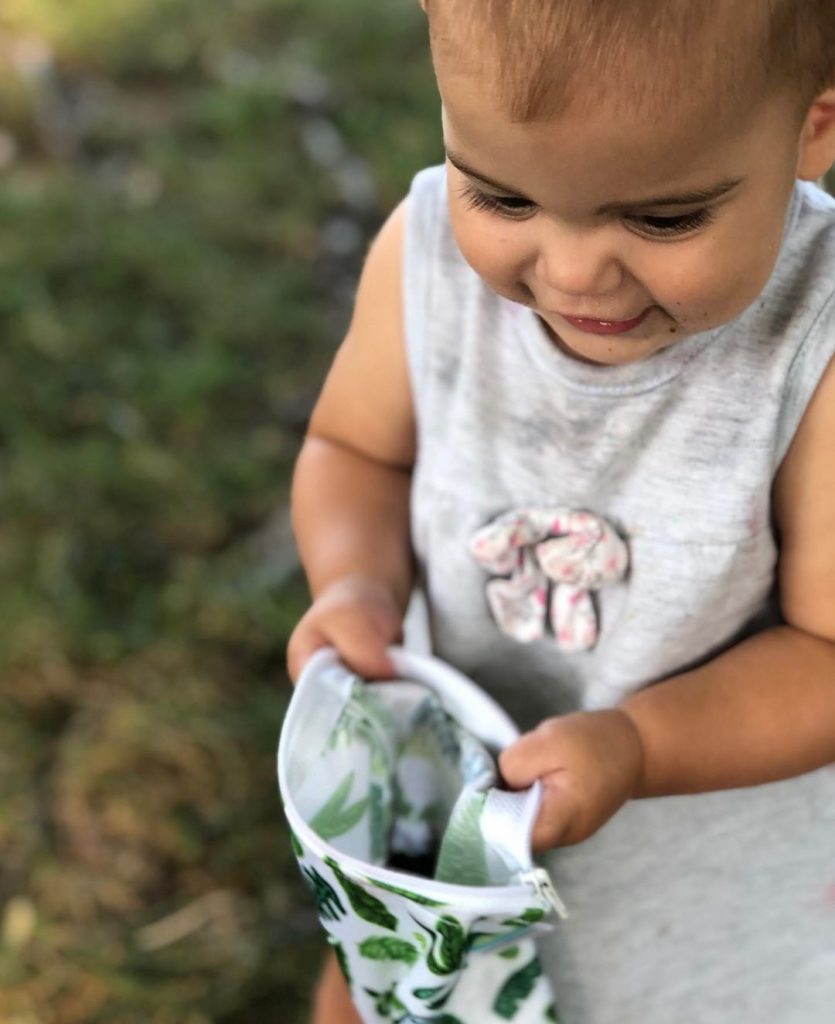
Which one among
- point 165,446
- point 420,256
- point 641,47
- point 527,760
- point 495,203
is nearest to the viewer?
point 641,47

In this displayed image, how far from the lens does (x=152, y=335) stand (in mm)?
1983

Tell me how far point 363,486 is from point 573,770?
1.04 feet

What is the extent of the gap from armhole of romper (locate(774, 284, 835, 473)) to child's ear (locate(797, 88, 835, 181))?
0.10 meters

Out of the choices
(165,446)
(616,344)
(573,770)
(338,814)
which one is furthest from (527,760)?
(165,446)

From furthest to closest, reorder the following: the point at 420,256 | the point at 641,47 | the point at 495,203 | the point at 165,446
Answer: the point at 165,446
the point at 420,256
the point at 495,203
the point at 641,47

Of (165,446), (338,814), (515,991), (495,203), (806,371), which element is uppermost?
(495,203)

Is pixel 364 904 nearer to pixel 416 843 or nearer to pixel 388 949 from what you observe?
pixel 388 949

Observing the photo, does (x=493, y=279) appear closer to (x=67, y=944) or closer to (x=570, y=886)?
(x=570, y=886)

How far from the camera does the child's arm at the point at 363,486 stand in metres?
0.90

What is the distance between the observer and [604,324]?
0.70 m

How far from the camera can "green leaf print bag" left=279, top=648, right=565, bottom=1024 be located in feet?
2.34

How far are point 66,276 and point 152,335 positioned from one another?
214 millimetres

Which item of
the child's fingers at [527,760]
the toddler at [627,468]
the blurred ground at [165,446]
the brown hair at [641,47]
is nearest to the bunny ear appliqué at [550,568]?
the toddler at [627,468]

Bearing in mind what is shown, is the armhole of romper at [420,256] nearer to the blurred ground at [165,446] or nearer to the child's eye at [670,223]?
the child's eye at [670,223]
